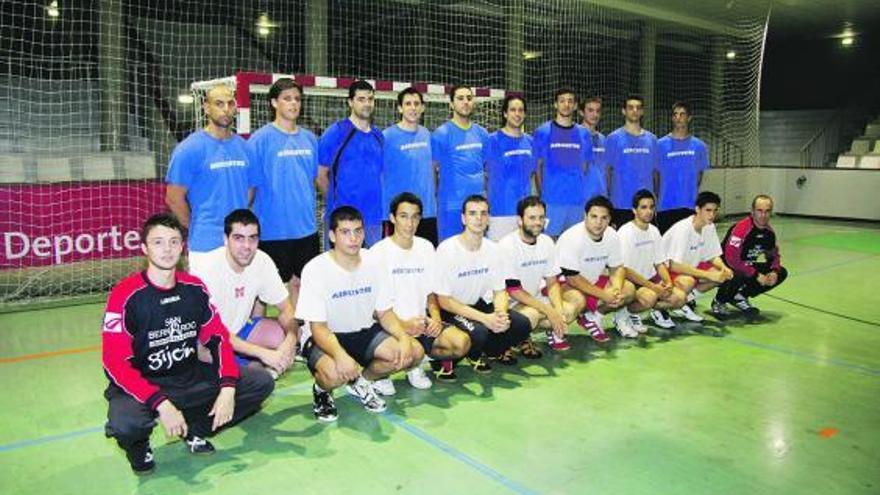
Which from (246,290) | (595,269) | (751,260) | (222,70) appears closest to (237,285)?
(246,290)

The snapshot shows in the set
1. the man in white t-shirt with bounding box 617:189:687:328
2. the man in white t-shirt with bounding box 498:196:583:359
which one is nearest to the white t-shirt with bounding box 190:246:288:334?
the man in white t-shirt with bounding box 498:196:583:359

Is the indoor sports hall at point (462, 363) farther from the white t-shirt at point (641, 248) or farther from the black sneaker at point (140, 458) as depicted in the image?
the white t-shirt at point (641, 248)

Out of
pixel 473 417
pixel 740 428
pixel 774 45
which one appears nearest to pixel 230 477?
pixel 473 417

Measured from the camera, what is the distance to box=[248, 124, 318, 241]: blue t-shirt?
15.0ft

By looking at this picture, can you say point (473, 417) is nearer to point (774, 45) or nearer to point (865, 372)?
point (865, 372)

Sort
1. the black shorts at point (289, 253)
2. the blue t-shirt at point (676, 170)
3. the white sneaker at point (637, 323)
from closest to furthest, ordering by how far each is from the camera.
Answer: the black shorts at point (289, 253)
the white sneaker at point (637, 323)
the blue t-shirt at point (676, 170)

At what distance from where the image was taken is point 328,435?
370 centimetres

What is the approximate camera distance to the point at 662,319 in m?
6.09

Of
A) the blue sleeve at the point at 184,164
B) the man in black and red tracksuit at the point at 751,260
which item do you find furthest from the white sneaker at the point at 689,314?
the blue sleeve at the point at 184,164

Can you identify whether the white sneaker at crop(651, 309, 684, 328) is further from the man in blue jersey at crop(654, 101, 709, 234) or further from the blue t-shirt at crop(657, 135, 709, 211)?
the blue t-shirt at crop(657, 135, 709, 211)

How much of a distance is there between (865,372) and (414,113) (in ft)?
12.3

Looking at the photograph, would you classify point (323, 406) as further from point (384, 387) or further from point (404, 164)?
point (404, 164)

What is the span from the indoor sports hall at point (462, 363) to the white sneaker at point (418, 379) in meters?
0.06

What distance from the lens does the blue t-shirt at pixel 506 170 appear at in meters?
5.86
